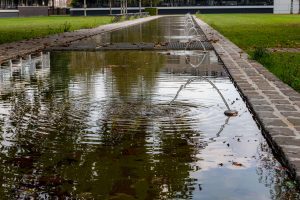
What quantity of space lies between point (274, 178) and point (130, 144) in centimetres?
155

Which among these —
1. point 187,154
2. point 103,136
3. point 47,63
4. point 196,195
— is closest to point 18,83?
point 47,63

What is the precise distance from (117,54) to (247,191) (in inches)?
436

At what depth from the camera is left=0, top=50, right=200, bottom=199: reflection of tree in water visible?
4191 mm

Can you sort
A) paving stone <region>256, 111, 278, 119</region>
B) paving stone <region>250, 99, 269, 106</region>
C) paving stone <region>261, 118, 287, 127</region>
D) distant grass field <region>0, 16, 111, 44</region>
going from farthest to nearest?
distant grass field <region>0, 16, 111, 44</region>, paving stone <region>250, 99, 269, 106</region>, paving stone <region>256, 111, 278, 119</region>, paving stone <region>261, 118, 287, 127</region>

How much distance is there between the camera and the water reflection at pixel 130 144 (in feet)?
13.9

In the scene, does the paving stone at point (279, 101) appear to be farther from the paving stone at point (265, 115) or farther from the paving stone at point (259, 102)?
the paving stone at point (265, 115)

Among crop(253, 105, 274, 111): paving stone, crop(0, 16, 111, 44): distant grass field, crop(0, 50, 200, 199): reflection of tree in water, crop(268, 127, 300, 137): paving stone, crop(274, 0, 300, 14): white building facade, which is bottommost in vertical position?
crop(0, 16, 111, 44): distant grass field

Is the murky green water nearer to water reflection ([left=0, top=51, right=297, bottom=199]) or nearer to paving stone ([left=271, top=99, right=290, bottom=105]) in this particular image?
water reflection ([left=0, top=51, right=297, bottom=199])

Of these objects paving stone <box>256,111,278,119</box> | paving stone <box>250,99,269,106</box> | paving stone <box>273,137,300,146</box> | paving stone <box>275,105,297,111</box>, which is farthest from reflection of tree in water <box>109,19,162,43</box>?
paving stone <box>273,137,300,146</box>

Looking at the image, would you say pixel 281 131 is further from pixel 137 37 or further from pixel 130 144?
pixel 137 37

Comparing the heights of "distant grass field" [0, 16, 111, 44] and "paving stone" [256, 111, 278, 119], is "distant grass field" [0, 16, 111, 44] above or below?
below

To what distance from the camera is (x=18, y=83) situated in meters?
9.54

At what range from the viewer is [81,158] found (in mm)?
4965

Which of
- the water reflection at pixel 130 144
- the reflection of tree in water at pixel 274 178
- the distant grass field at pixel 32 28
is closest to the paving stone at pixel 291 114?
the water reflection at pixel 130 144
